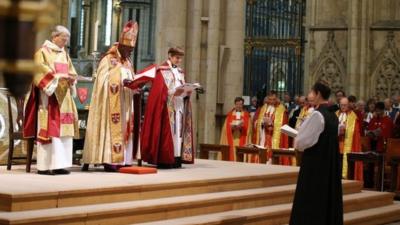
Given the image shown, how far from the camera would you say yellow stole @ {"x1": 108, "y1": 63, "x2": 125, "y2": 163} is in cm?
768

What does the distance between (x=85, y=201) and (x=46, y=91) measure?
4.76 ft

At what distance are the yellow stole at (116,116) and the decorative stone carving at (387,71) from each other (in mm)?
9665

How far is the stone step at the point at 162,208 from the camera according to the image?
5199 millimetres

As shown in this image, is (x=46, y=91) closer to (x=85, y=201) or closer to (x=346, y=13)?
(x=85, y=201)

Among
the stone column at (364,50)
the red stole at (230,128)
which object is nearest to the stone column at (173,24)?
the red stole at (230,128)

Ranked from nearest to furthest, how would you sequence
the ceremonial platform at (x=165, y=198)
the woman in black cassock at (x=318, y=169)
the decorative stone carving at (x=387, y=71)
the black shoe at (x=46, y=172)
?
the ceremonial platform at (x=165, y=198) < the woman in black cassock at (x=318, y=169) < the black shoe at (x=46, y=172) < the decorative stone carving at (x=387, y=71)

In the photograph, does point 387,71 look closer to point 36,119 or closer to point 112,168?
point 112,168

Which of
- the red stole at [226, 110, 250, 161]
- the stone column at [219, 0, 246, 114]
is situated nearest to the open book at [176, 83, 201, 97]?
the red stole at [226, 110, 250, 161]

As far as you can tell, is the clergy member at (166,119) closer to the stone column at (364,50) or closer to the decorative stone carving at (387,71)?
the stone column at (364,50)

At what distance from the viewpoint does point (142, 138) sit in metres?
8.45

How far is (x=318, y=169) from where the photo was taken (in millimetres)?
5836

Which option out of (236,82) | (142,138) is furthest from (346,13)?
(142,138)

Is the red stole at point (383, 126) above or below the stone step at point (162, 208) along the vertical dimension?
above

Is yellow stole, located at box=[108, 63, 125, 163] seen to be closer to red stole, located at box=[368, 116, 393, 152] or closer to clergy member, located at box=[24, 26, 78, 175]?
clergy member, located at box=[24, 26, 78, 175]
